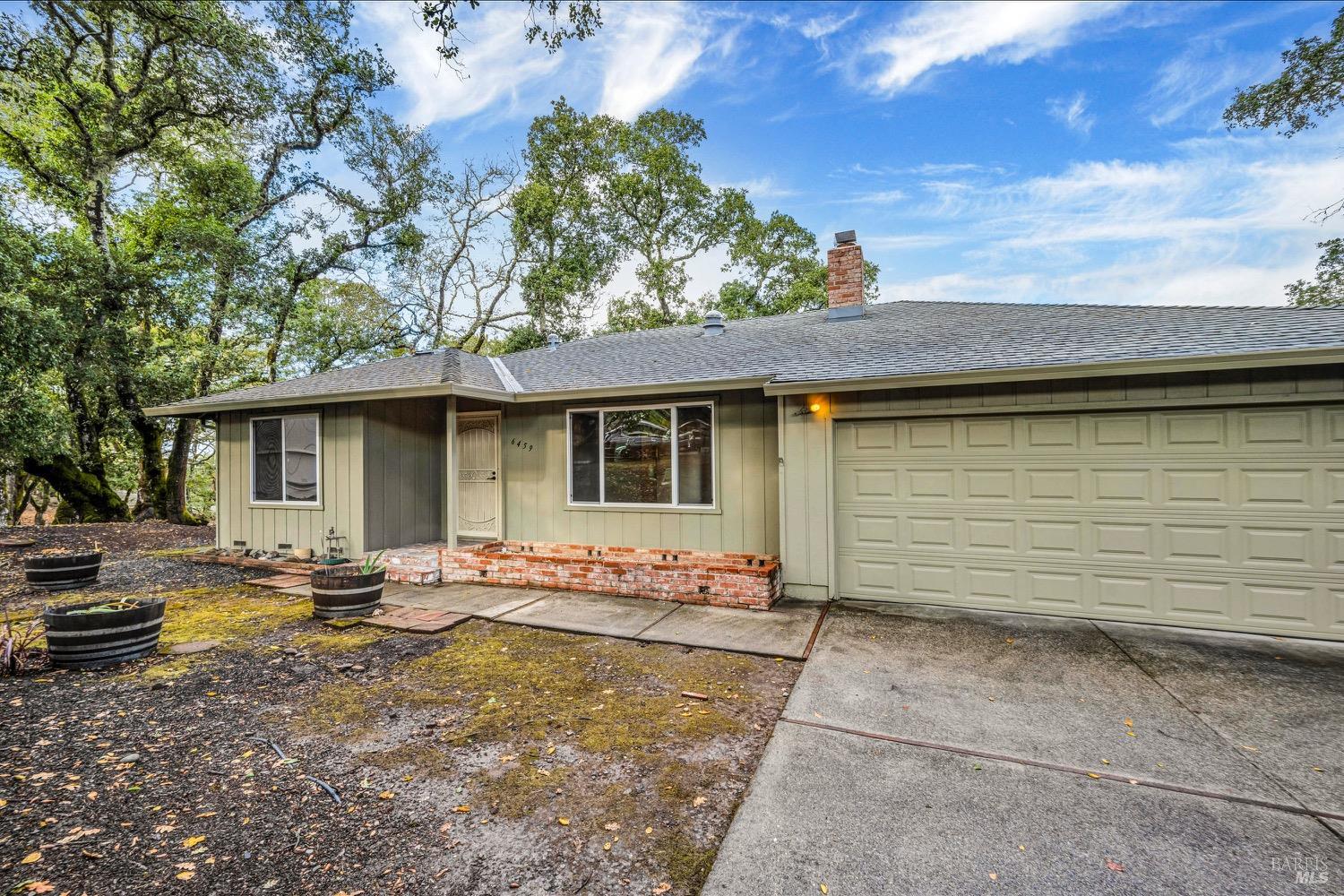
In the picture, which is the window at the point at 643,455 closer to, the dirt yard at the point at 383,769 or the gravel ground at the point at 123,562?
the dirt yard at the point at 383,769

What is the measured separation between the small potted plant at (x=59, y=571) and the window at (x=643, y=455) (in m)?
5.84

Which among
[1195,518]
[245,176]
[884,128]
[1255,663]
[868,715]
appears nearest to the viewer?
[868,715]

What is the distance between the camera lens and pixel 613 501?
702cm

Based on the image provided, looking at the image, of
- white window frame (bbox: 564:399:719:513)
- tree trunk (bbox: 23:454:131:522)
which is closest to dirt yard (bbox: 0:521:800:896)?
white window frame (bbox: 564:399:719:513)

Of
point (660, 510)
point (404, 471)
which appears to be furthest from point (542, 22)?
point (404, 471)

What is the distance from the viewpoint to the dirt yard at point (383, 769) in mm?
2029

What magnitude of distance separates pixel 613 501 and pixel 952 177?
1115 cm

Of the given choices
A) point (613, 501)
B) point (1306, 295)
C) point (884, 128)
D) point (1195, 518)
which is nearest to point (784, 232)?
point (884, 128)

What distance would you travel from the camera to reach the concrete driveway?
200cm

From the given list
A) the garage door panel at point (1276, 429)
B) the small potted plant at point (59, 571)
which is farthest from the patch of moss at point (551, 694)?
the small potted plant at point (59, 571)

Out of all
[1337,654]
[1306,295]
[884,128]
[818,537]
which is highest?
[884,128]

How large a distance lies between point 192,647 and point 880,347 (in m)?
7.33

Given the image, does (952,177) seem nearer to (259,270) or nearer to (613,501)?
(613,501)

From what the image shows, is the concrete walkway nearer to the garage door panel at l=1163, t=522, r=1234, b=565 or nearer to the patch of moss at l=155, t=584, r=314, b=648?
the patch of moss at l=155, t=584, r=314, b=648
